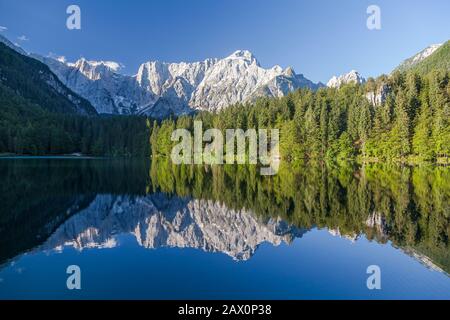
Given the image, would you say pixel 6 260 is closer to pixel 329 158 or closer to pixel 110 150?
pixel 329 158

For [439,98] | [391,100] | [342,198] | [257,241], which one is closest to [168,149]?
[391,100]

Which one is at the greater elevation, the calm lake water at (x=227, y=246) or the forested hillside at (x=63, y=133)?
the forested hillside at (x=63, y=133)

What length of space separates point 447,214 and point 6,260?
888 inches

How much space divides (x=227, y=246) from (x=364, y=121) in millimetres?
98572

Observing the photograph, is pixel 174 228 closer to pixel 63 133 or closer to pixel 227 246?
pixel 227 246

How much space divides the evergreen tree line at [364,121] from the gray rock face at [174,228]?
265 ft

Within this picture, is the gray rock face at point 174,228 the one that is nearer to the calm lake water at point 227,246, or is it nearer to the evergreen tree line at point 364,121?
the calm lake water at point 227,246

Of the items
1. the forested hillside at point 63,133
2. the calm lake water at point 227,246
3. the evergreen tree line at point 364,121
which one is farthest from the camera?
the forested hillside at point 63,133

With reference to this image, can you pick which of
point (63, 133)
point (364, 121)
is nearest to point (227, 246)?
point (364, 121)

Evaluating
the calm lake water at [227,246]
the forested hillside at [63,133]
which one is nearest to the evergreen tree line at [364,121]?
the forested hillside at [63,133]

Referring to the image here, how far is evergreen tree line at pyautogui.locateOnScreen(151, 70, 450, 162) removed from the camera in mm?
92250

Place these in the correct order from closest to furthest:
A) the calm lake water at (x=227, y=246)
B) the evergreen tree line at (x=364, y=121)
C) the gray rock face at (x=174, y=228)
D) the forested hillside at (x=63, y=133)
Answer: the calm lake water at (x=227, y=246) < the gray rock face at (x=174, y=228) < the evergreen tree line at (x=364, y=121) < the forested hillside at (x=63, y=133)

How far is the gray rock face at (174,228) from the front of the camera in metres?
16.8

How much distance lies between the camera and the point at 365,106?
107 meters
